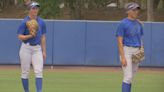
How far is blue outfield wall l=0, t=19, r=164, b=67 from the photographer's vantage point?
19.3m

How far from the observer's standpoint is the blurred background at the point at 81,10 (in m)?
34.6

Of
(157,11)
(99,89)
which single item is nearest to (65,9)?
(157,11)

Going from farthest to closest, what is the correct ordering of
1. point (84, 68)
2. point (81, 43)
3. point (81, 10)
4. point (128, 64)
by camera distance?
point (81, 10) → point (81, 43) → point (84, 68) → point (128, 64)

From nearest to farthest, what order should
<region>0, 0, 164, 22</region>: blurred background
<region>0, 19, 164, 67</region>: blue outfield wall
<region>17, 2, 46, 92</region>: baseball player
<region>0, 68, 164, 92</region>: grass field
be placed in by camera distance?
<region>17, 2, 46, 92</region>: baseball player < <region>0, 68, 164, 92</region>: grass field < <region>0, 19, 164, 67</region>: blue outfield wall < <region>0, 0, 164, 22</region>: blurred background

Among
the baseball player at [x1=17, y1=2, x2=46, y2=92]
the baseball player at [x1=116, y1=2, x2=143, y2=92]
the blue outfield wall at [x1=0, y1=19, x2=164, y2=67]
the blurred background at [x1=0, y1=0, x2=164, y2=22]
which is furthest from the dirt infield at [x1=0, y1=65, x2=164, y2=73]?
the blurred background at [x1=0, y1=0, x2=164, y2=22]

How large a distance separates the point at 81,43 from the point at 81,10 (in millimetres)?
19914

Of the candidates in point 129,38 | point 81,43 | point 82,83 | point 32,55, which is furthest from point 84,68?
point 129,38

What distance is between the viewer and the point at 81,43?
64.0 ft

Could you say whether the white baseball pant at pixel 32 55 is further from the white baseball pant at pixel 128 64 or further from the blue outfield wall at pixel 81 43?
the blue outfield wall at pixel 81 43

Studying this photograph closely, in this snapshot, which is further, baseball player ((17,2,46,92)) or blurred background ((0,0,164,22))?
blurred background ((0,0,164,22))

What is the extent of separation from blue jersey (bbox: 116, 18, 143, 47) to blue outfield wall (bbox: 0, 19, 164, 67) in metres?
9.66

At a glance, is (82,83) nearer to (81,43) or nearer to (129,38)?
(129,38)

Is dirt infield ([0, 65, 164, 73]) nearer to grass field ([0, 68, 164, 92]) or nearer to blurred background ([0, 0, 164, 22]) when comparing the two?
grass field ([0, 68, 164, 92])

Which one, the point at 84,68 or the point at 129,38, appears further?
the point at 84,68
